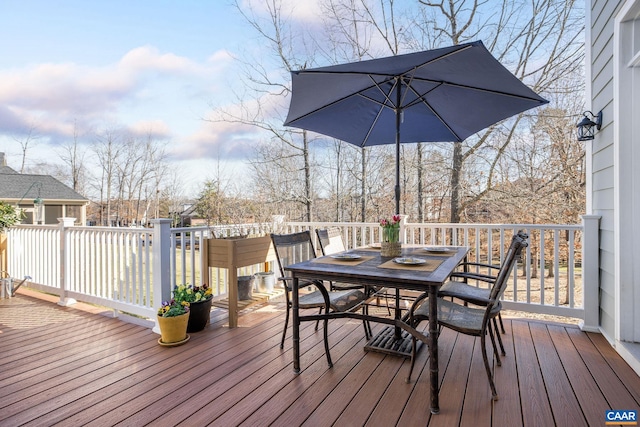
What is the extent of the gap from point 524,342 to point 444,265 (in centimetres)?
132

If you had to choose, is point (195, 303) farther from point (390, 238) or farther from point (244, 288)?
point (390, 238)

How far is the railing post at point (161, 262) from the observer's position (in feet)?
10.9

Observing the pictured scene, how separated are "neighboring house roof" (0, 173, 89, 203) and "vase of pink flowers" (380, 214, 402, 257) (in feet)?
54.1

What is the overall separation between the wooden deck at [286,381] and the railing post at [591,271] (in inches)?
6.6

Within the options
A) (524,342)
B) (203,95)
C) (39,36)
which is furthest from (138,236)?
(39,36)

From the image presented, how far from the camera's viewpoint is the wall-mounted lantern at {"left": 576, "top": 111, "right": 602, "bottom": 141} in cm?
312

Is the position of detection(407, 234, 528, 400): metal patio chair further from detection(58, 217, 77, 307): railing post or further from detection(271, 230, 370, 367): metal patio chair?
detection(58, 217, 77, 307): railing post

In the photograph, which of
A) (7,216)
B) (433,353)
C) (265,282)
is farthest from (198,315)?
(7,216)

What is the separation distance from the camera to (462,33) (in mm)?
7812

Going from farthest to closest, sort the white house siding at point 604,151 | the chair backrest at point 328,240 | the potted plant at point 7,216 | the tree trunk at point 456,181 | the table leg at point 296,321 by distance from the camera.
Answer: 1. the tree trunk at point 456,181
2. the potted plant at point 7,216
3. the chair backrest at point 328,240
4. the white house siding at point 604,151
5. the table leg at point 296,321

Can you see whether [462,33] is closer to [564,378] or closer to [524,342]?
[524,342]

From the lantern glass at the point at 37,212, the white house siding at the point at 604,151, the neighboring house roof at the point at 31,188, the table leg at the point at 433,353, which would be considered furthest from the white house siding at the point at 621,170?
the neighboring house roof at the point at 31,188

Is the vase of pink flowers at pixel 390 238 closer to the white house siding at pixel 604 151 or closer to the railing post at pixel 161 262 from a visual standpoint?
the white house siding at pixel 604 151

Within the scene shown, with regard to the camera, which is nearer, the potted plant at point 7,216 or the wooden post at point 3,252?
the potted plant at point 7,216
